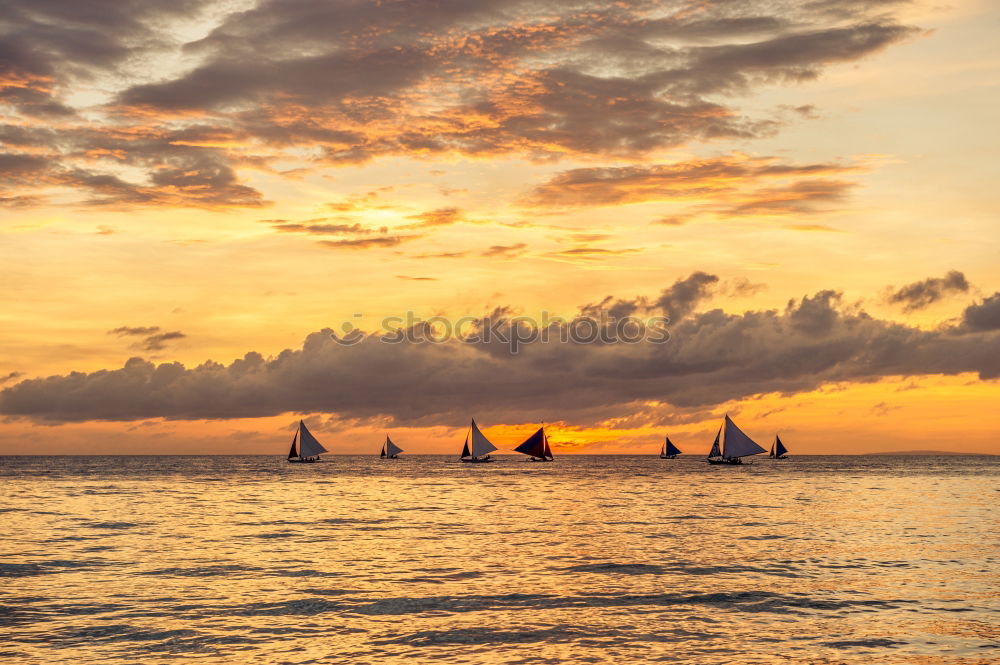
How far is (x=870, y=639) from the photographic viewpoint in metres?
28.7

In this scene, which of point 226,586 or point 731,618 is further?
point 226,586

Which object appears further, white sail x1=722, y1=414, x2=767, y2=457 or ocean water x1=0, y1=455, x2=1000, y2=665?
white sail x1=722, y1=414, x2=767, y2=457

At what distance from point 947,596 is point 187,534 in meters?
48.0

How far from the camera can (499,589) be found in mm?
37969

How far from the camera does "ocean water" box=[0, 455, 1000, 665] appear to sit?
27.6 meters

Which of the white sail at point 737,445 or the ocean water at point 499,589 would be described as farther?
the white sail at point 737,445

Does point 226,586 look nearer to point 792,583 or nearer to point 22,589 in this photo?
point 22,589

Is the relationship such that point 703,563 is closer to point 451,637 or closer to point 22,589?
point 451,637

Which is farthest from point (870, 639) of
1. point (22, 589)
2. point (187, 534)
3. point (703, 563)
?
point (187, 534)

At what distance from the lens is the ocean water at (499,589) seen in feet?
90.5

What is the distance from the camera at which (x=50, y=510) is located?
291 ft

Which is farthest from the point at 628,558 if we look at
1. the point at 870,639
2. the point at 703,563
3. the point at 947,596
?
the point at 870,639

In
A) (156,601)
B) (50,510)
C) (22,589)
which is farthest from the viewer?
(50,510)

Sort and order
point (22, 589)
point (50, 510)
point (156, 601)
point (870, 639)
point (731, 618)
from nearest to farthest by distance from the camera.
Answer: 1. point (870, 639)
2. point (731, 618)
3. point (156, 601)
4. point (22, 589)
5. point (50, 510)
